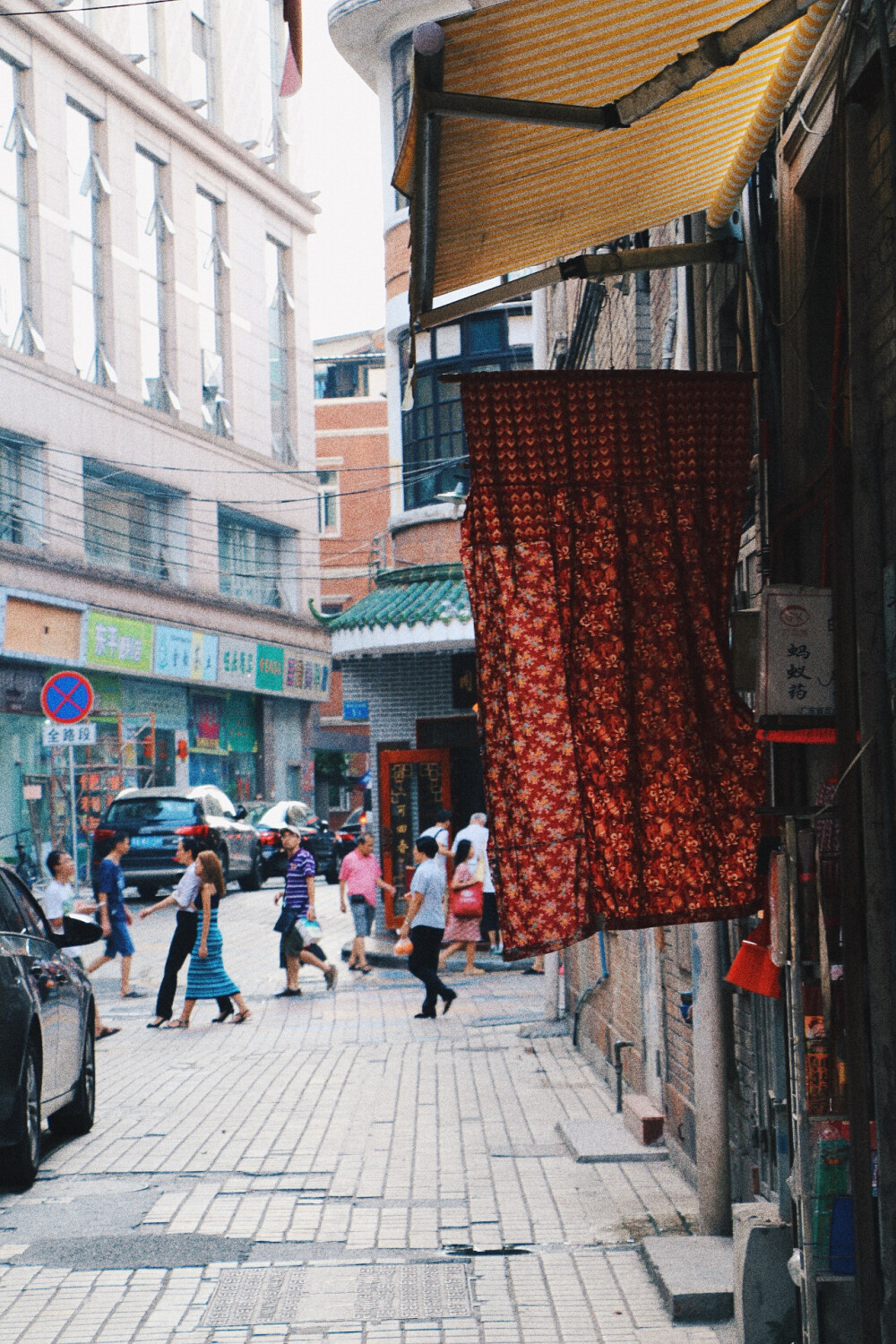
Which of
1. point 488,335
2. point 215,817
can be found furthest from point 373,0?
point 215,817

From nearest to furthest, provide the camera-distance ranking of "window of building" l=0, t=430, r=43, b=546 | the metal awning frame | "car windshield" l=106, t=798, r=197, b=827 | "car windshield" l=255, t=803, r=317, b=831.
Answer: the metal awning frame
"car windshield" l=106, t=798, r=197, b=827
"window of building" l=0, t=430, r=43, b=546
"car windshield" l=255, t=803, r=317, b=831

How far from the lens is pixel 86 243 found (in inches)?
1487

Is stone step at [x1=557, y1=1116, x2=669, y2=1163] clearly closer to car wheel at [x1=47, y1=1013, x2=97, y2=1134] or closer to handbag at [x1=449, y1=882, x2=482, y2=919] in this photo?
car wheel at [x1=47, y1=1013, x2=97, y2=1134]

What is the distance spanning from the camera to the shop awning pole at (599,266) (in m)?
6.04

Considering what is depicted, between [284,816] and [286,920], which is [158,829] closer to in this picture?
[284,816]

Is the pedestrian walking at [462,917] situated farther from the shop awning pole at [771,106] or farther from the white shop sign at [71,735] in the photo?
the shop awning pole at [771,106]

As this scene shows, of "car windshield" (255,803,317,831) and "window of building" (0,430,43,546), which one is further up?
"window of building" (0,430,43,546)

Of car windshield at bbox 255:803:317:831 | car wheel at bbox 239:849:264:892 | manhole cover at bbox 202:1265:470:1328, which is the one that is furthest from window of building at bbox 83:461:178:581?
manhole cover at bbox 202:1265:470:1328

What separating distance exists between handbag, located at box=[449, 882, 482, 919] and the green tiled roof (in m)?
3.76

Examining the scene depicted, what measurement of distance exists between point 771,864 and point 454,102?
2.77m

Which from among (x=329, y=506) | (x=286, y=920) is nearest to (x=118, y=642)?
(x=286, y=920)

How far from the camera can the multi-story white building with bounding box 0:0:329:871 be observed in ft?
113

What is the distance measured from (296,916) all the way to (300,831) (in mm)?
17831

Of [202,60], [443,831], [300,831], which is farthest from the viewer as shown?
→ [202,60]
